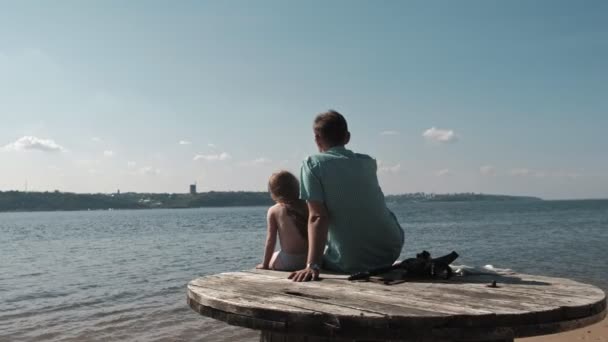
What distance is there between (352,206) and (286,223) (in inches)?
41.2

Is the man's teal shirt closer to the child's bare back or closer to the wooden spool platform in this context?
the wooden spool platform

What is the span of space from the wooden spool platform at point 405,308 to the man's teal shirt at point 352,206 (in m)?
0.48

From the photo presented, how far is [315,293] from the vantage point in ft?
10.5

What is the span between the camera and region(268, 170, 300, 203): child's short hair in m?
4.90

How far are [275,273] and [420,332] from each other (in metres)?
1.87

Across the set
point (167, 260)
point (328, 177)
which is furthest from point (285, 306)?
point (167, 260)

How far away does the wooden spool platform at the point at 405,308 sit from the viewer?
2570mm

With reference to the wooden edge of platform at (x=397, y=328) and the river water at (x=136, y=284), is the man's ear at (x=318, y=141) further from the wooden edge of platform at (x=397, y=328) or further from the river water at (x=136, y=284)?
the river water at (x=136, y=284)

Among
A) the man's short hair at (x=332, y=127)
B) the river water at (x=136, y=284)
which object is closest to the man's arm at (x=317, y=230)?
the man's short hair at (x=332, y=127)

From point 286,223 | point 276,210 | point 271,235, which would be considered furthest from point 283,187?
point 271,235

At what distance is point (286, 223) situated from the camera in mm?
4883

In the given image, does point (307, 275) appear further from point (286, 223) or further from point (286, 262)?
point (286, 223)

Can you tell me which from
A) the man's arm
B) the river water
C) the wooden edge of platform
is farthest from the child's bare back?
the river water

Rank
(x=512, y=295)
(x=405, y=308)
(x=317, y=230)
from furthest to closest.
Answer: (x=317, y=230) → (x=512, y=295) → (x=405, y=308)
